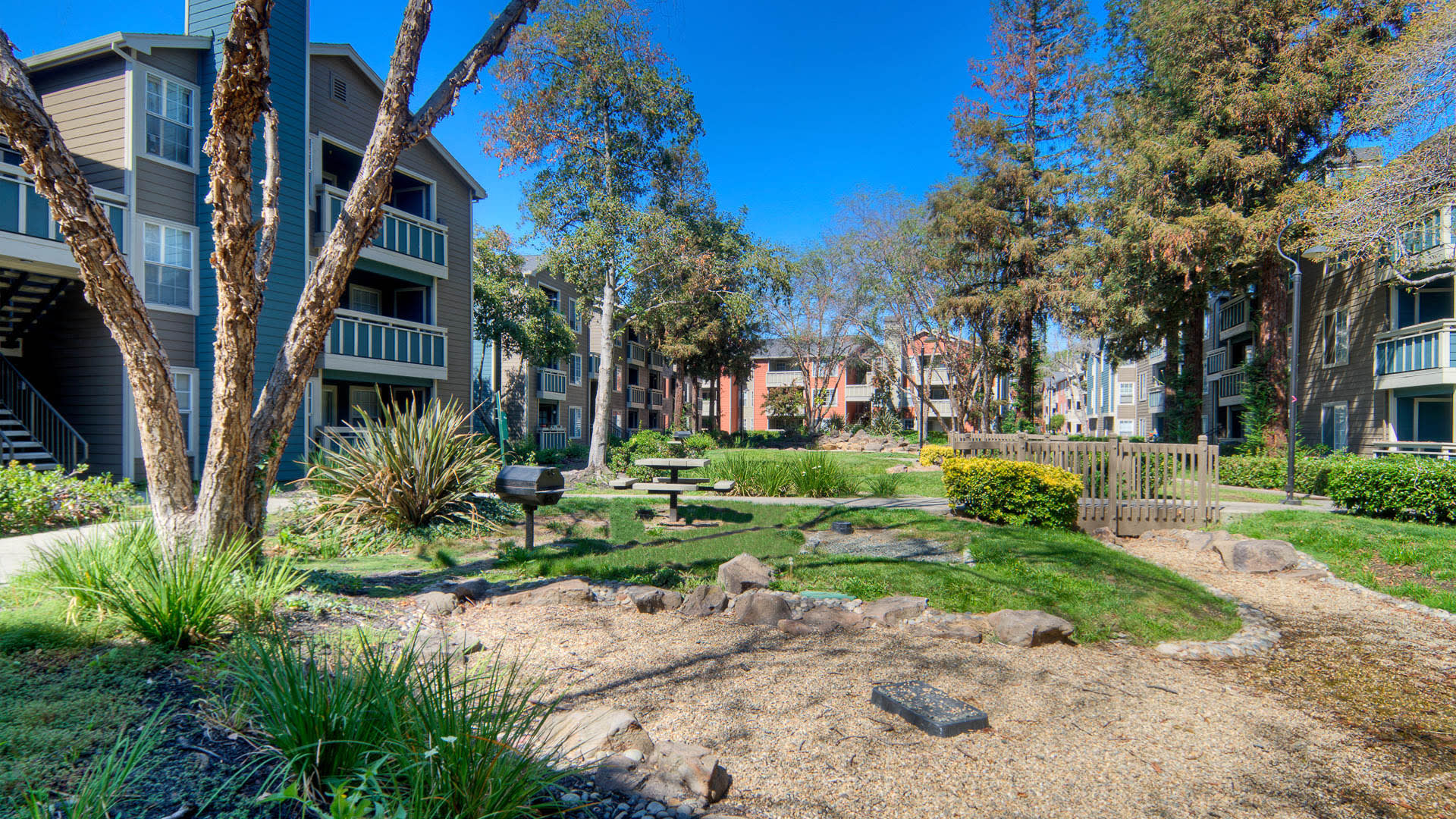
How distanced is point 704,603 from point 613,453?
49.5 ft

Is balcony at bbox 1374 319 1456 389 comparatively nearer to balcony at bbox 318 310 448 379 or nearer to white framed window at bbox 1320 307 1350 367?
white framed window at bbox 1320 307 1350 367

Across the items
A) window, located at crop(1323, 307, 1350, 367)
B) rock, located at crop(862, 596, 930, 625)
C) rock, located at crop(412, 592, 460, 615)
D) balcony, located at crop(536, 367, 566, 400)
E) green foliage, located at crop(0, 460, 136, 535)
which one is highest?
window, located at crop(1323, 307, 1350, 367)

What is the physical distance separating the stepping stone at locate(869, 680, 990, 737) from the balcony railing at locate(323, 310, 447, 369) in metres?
15.8

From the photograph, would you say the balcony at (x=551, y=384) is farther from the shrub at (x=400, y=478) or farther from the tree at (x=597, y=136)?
the shrub at (x=400, y=478)

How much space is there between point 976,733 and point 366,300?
67.6 ft

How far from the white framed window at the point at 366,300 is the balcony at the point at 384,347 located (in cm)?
166

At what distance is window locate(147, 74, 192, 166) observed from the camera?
1380 cm

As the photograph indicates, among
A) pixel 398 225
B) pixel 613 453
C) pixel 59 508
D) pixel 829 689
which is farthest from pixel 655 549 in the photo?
pixel 398 225

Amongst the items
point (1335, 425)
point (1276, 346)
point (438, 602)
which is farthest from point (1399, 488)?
point (1335, 425)

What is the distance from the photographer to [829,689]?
3990 mm

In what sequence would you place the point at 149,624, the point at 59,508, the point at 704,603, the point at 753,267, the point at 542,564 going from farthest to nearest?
1. the point at 753,267
2. the point at 59,508
3. the point at 542,564
4. the point at 704,603
5. the point at 149,624

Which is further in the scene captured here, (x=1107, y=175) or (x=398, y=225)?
(x=1107, y=175)

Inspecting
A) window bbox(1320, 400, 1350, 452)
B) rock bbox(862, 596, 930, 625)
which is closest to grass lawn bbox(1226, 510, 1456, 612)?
rock bbox(862, 596, 930, 625)

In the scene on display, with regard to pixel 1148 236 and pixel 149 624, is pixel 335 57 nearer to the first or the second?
pixel 149 624
